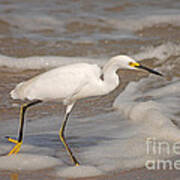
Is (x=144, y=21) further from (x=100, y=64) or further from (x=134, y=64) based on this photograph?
(x=134, y=64)

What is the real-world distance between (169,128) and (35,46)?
13.7ft

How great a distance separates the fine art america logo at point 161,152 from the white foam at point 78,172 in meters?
0.41

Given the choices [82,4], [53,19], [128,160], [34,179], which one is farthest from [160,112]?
[82,4]

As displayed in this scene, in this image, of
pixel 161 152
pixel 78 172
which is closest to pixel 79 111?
pixel 161 152

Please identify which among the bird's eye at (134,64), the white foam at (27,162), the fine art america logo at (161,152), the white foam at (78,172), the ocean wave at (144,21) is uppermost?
the bird's eye at (134,64)

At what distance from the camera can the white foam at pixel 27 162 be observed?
138 inches

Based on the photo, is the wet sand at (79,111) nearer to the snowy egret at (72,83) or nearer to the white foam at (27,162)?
the white foam at (27,162)

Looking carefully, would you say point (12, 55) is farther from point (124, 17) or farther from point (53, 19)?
point (124, 17)

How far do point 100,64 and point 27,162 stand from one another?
12.2ft

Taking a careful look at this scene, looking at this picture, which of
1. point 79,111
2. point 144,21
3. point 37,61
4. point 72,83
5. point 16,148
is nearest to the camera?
point 72,83

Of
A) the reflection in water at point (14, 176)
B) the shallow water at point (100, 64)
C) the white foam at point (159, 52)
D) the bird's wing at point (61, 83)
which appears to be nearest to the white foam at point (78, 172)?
the shallow water at point (100, 64)

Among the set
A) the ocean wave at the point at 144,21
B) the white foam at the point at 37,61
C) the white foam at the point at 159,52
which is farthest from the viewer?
the ocean wave at the point at 144,21

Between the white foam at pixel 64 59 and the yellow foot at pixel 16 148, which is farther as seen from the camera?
the white foam at pixel 64 59

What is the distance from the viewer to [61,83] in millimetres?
3775
